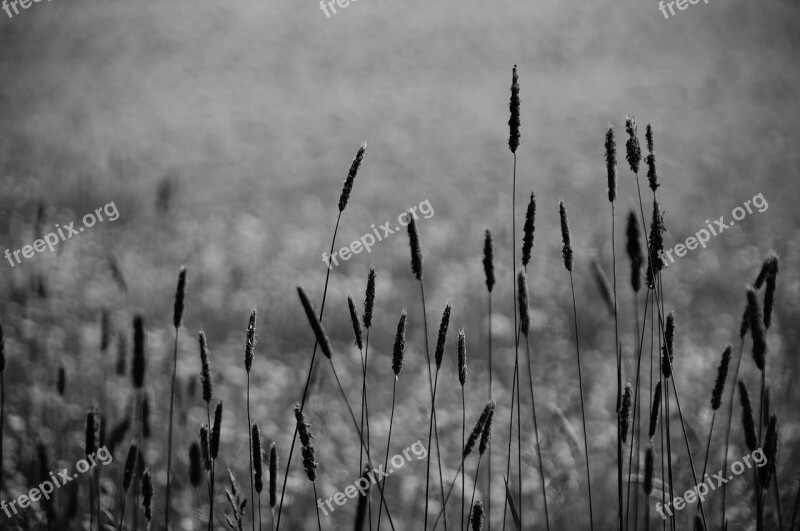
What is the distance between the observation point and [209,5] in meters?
12.1

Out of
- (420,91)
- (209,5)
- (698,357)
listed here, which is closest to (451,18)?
(420,91)

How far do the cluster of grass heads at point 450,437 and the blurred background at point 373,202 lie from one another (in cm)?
6

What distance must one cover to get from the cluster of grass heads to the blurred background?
57mm

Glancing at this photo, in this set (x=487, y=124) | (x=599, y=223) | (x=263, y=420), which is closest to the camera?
(x=263, y=420)

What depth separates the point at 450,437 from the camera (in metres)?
4.56

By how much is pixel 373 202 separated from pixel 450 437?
3.82 m

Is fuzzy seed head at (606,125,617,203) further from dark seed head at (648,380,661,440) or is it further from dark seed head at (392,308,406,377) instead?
dark seed head at (392,308,406,377)

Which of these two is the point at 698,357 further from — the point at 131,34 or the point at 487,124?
the point at 131,34

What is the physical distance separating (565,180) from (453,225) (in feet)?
5.99

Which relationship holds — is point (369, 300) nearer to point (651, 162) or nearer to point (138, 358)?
point (138, 358)

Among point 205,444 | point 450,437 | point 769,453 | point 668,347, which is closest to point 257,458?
point 205,444

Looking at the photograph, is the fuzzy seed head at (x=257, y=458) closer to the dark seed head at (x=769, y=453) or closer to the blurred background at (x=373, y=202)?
the blurred background at (x=373, y=202)

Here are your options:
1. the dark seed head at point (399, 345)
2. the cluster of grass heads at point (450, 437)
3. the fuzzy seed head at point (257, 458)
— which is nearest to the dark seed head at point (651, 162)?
the cluster of grass heads at point (450, 437)

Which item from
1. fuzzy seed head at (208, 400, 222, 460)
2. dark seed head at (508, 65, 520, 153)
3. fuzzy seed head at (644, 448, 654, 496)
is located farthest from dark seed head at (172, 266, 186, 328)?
fuzzy seed head at (644, 448, 654, 496)
